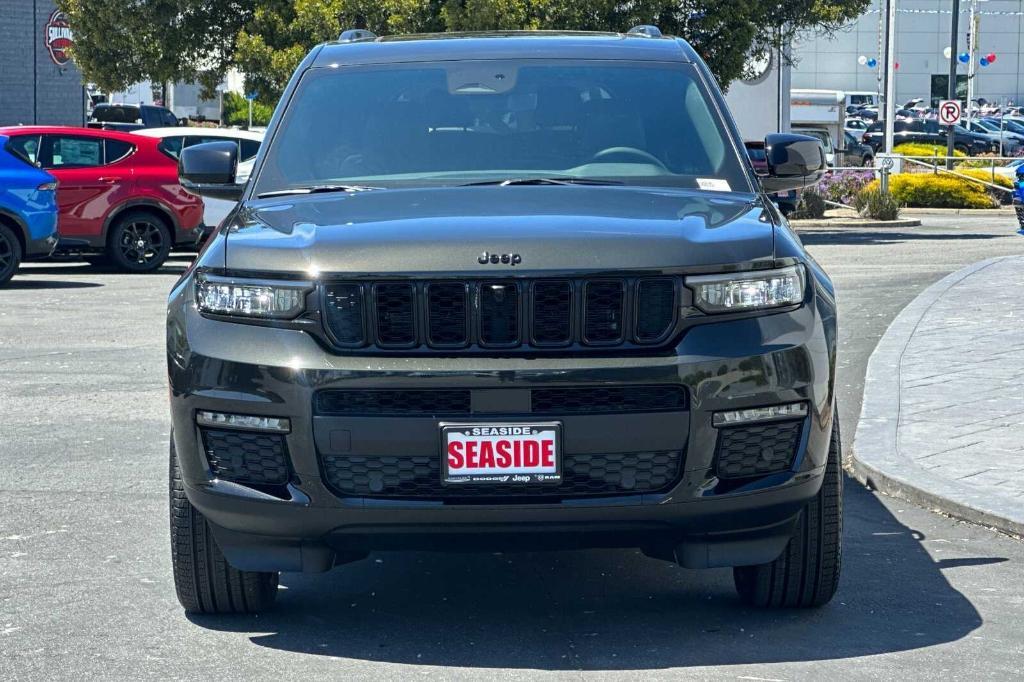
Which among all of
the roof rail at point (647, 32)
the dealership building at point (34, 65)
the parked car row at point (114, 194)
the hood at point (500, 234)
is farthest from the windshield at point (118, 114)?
the hood at point (500, 234)

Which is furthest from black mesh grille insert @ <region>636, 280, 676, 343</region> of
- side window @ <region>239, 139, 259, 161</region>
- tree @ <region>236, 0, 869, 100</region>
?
tree @ <region>236, 0, 869, 100</region>

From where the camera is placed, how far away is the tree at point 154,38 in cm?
2959

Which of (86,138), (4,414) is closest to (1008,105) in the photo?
(86,138)

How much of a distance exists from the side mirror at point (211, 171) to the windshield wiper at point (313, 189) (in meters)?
0.61

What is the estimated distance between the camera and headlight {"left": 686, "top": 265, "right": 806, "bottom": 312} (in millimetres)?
4707

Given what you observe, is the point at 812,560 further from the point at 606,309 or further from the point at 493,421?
the point at 493,421

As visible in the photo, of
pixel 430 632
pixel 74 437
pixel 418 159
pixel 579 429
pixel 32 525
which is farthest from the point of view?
pixel 74 437

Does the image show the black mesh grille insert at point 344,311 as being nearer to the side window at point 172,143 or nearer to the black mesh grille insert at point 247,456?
the black mesh grille insert at point 247,456

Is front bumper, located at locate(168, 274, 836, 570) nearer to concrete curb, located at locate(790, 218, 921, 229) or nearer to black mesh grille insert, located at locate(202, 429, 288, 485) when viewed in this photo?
black mesh grille insert, located at locate(202, 429, 288, 485)

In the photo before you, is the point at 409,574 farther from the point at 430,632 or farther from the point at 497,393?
the point at 497,393

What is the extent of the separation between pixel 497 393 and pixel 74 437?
15.8 feet

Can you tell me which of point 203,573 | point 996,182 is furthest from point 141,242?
point 996,182

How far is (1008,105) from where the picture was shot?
94688mm

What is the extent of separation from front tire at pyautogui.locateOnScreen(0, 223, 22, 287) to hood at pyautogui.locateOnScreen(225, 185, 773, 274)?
13.5 meters
